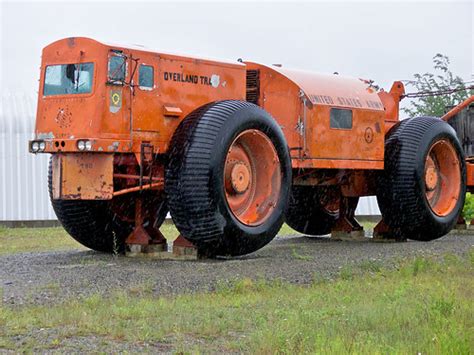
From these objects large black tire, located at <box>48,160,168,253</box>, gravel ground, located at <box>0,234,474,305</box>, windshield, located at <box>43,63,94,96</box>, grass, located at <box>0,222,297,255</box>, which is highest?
windshield, located at <box>43,63,94,96</box>

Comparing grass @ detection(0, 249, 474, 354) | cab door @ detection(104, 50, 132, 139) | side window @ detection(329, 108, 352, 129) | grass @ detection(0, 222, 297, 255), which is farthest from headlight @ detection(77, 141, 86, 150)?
side window @ detection(329, 108, 352, 129)

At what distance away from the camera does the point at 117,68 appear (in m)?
12.4

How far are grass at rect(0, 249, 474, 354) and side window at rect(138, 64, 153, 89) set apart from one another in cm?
350

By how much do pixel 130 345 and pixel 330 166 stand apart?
821cm

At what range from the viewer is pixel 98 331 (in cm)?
752

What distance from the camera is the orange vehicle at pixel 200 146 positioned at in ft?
40.1

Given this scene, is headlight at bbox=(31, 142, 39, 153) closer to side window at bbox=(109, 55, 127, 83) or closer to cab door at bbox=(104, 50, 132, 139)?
cab door at bbox=(104, 50, 132, 139)

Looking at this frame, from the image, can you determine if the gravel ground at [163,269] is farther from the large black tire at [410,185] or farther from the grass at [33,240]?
the grass at [33,240]

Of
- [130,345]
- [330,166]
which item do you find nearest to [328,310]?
[130,345]

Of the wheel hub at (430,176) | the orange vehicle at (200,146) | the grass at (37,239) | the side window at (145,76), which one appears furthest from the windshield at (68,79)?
the wheel hub at (430,176)

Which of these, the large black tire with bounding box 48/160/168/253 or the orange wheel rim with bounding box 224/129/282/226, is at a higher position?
the orange wheel rim with bounding box 224/129/282/226

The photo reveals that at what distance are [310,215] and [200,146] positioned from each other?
20.7ft

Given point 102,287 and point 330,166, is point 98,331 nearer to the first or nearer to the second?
point 102,287

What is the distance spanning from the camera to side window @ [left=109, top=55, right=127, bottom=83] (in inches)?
488
